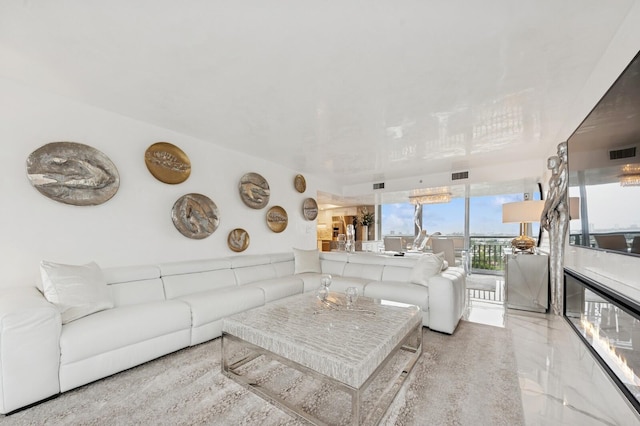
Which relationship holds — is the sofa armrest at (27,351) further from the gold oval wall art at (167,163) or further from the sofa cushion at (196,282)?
the gold oval wall art at (167,163)

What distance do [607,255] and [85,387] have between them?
3.66m

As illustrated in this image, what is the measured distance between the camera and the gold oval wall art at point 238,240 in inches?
154

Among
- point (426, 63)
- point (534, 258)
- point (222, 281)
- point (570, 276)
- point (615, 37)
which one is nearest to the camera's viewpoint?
point (615, 37)

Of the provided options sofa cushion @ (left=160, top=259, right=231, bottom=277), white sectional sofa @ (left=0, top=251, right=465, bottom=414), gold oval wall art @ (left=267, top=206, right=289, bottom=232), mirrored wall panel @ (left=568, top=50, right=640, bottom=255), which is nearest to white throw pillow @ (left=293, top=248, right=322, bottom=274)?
white sectional sofa @ (left=0, top=251, right=465, bottom=414)

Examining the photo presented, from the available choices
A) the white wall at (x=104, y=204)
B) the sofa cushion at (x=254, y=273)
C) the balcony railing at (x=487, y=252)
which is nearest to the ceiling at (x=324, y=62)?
the white wall at (x=104, y=204)

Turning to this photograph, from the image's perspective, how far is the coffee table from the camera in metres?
1.44

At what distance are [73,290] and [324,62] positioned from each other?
8.54 ft

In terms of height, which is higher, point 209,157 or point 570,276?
point 209,157

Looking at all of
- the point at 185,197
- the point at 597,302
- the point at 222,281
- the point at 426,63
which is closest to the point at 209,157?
the point at 185,197

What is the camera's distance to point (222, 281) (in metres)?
3.25

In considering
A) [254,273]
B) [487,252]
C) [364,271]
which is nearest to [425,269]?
[364,271]

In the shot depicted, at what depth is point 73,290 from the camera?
78.5 inches

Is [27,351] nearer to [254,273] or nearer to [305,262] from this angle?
[254,273]

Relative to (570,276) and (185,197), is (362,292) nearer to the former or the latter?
(570,276)
